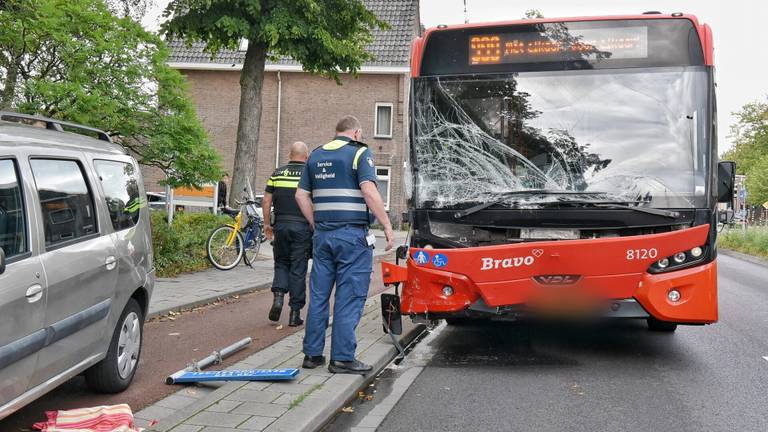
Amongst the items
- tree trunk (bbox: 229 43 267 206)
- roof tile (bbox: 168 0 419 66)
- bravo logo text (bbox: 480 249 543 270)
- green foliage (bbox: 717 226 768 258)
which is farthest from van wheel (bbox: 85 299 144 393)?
roof tile (bbox: 168 0 419 66)

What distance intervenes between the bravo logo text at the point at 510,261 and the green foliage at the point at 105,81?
17.9 ft

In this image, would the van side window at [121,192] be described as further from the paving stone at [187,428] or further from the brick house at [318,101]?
the brick house at [318,101]

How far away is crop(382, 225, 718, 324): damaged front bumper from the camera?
5871 mm

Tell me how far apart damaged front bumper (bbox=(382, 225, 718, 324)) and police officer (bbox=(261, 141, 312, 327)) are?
5.36ft

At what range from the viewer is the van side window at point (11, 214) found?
3.64m

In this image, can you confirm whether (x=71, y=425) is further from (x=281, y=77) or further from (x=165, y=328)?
(x=281, y=77)

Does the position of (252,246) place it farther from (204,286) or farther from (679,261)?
(679,261)

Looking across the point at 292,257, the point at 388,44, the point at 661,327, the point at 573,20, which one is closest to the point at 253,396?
the point at 292,257

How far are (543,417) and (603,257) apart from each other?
1.64m

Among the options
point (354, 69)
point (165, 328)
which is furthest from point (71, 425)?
point (354, 69)

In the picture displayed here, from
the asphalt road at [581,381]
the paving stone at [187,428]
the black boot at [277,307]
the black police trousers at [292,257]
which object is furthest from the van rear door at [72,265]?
the black boot at [277,307]

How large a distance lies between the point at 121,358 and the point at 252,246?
321 inches

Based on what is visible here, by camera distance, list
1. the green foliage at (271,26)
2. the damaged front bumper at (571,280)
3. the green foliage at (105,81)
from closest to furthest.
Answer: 1. the damaged front bumper at (571,280)
2. the green foliage at (105,81)
3. the green foliage at (271,26)

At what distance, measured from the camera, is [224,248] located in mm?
12500
